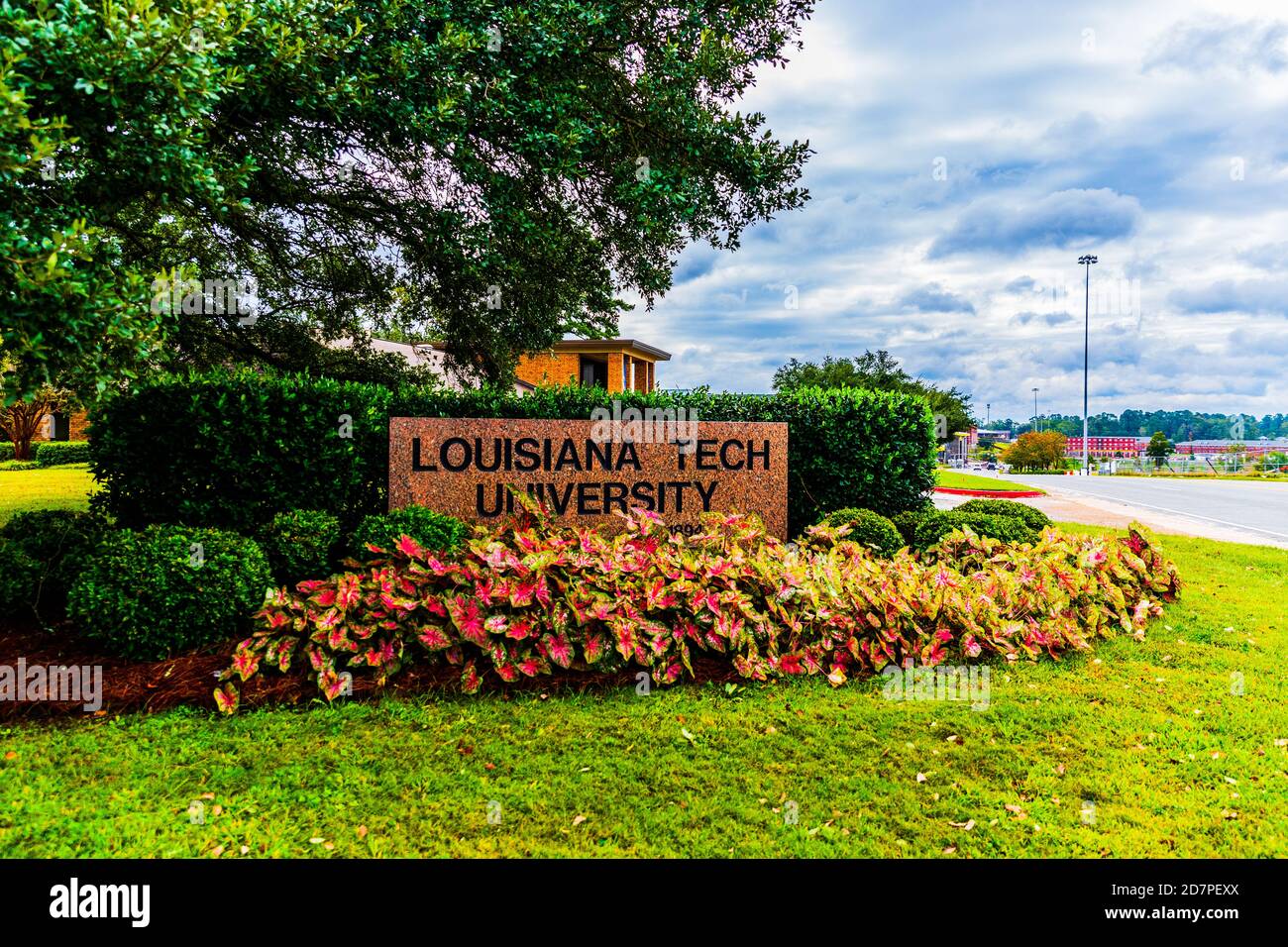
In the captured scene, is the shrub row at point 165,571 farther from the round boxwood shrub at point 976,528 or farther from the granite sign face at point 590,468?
the round boxwood shrub at point 976,528

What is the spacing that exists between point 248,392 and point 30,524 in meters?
2.19

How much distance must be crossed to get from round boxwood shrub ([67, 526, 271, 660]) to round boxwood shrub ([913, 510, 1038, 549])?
21.6 feet

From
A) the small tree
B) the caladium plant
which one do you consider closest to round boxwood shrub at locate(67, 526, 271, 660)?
the caladium plant

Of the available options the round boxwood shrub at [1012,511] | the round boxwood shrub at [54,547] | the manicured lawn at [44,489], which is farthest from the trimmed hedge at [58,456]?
the round boxwood shrub at [1012,511]

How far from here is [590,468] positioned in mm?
8086

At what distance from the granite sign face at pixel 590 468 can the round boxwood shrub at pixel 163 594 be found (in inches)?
96.3

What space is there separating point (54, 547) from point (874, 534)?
7.78 meters

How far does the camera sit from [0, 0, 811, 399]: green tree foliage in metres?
4.12

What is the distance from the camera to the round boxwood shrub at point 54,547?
5824 mm

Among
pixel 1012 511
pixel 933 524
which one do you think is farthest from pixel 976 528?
pixel 1012 511

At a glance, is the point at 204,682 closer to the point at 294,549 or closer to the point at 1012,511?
the point at 294,549

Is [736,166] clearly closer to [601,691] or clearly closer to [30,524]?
[601,691]
